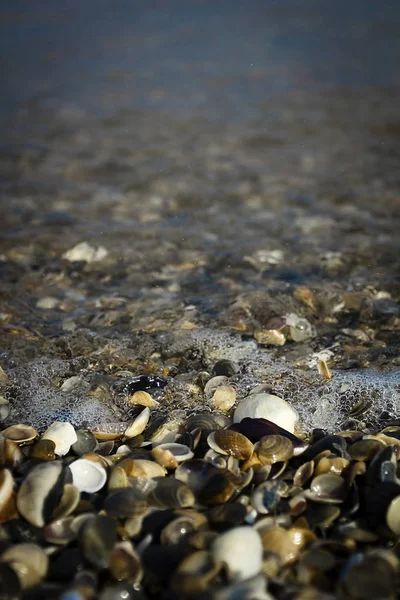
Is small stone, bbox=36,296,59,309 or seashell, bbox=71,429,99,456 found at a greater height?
seashell, bbox=71,429,99,456

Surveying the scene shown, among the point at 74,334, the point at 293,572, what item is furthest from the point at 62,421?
the point at 293,572

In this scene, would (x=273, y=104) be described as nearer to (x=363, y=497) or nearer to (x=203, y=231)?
(x=203, y=231)

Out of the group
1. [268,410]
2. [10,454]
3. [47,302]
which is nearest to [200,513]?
[268,410]

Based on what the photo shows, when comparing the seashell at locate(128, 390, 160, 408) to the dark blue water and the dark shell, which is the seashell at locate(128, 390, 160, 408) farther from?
the dark blue water

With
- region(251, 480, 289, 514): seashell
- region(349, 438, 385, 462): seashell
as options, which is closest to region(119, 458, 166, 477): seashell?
region(251, 480, 289, 514): seashell

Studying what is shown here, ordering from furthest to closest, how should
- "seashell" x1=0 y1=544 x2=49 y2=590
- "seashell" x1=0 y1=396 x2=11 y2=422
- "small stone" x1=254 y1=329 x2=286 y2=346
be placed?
"small stone" x1=254 y1=329 x2=286 y2=346, "seashell" x1=0 y1=396 x2=11 y2=422, "seashell" x1=0 y1=544 x2=49 y2=590

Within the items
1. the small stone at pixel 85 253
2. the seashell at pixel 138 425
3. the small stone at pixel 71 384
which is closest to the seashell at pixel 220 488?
the seashell at pixel 138 425

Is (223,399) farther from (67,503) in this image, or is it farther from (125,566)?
(125,566)

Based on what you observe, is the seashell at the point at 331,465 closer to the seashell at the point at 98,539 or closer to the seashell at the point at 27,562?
the seashell at the point at 98,539
